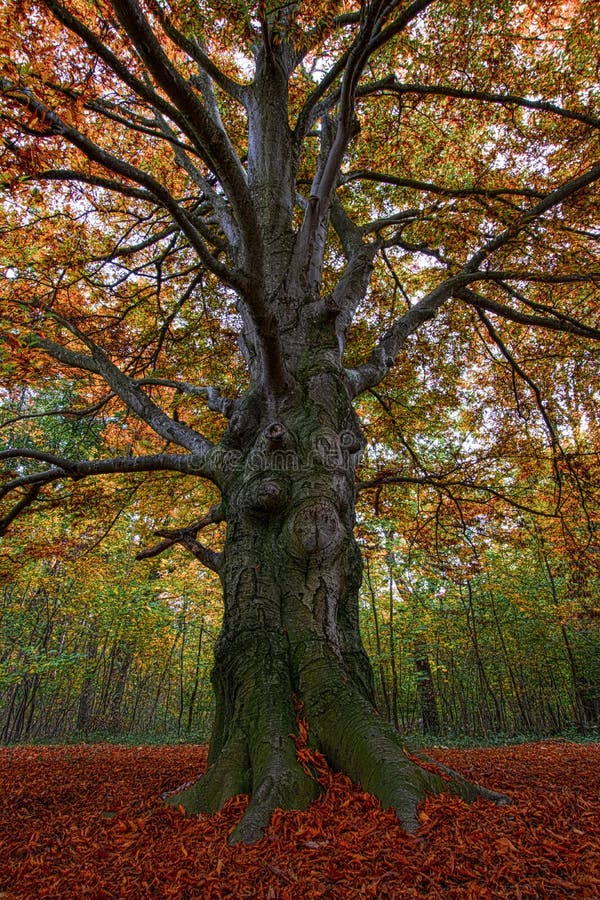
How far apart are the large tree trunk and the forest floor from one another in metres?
0.13

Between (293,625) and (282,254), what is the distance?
3.40m

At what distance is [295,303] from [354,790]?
368cm

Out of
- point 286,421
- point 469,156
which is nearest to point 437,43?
point 469,156

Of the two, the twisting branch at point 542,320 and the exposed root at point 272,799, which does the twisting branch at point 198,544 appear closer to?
the exposed root at point 272,799

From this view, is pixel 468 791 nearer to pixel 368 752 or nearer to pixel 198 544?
pixel 368 752

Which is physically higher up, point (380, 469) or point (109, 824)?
point (380, 469)

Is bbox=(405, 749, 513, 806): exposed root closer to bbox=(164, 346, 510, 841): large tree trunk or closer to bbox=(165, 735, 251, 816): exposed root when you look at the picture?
bbox=(164, 346, 510, 841): large tree trunk

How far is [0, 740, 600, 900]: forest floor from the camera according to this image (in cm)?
141

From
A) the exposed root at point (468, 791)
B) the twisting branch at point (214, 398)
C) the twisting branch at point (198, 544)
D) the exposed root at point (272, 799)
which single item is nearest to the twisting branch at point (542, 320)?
the twisting branch at point (214, 398)

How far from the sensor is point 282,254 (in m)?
4.37

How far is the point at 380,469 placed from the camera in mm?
8047

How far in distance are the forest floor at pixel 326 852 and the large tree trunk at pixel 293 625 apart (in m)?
0.13

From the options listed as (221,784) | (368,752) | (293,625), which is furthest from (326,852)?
(293,625)

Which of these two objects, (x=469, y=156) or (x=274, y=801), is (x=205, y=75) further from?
(x=274, y=801)
